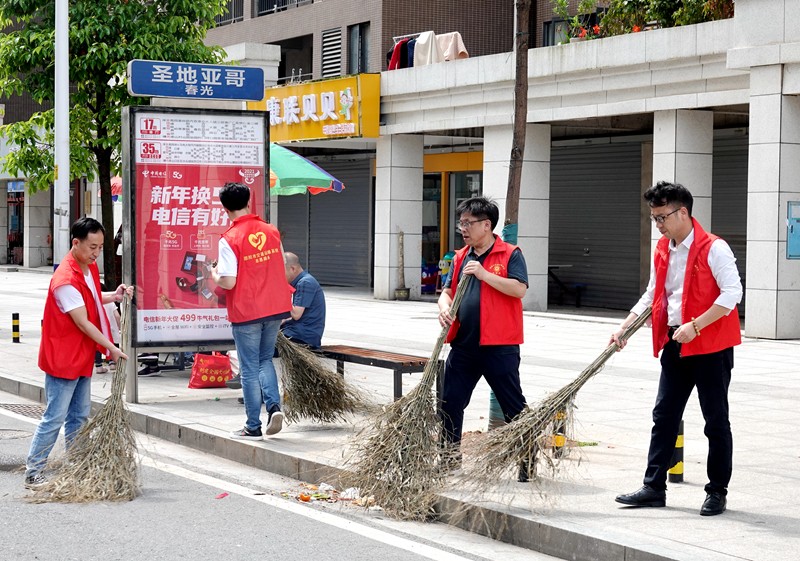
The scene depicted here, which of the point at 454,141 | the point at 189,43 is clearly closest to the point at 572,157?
the point at 454,141

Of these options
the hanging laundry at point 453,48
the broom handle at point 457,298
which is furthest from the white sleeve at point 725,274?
the hanging laundry at point 453,48

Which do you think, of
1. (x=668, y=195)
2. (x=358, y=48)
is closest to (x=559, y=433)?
(x=668, y=195)

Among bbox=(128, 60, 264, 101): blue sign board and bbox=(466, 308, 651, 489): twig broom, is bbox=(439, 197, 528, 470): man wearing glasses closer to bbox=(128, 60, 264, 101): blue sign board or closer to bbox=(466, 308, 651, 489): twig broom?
bbox=(466, 308, 651, 489): twig broom

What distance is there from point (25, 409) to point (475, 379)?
17.6 ft

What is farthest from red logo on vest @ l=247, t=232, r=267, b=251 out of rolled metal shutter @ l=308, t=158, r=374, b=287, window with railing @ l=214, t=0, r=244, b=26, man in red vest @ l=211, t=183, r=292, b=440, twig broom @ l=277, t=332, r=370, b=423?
window with railing @ l=214, t=0, r=244, b=26

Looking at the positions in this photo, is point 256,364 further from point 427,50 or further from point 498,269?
point 427,50

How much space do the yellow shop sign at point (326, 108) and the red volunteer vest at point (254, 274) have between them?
50.3 ft

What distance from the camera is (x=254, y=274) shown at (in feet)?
27.6

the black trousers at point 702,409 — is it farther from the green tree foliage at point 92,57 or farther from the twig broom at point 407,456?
the green tree foliage at point 92,57

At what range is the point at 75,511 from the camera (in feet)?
22.3

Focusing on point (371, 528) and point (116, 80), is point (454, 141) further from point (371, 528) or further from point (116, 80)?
point (371, 528)

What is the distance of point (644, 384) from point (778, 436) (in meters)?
2.90

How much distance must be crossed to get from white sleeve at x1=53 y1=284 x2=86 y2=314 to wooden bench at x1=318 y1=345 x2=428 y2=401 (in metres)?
2.37

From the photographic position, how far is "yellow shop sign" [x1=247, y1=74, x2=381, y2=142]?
2441cm
